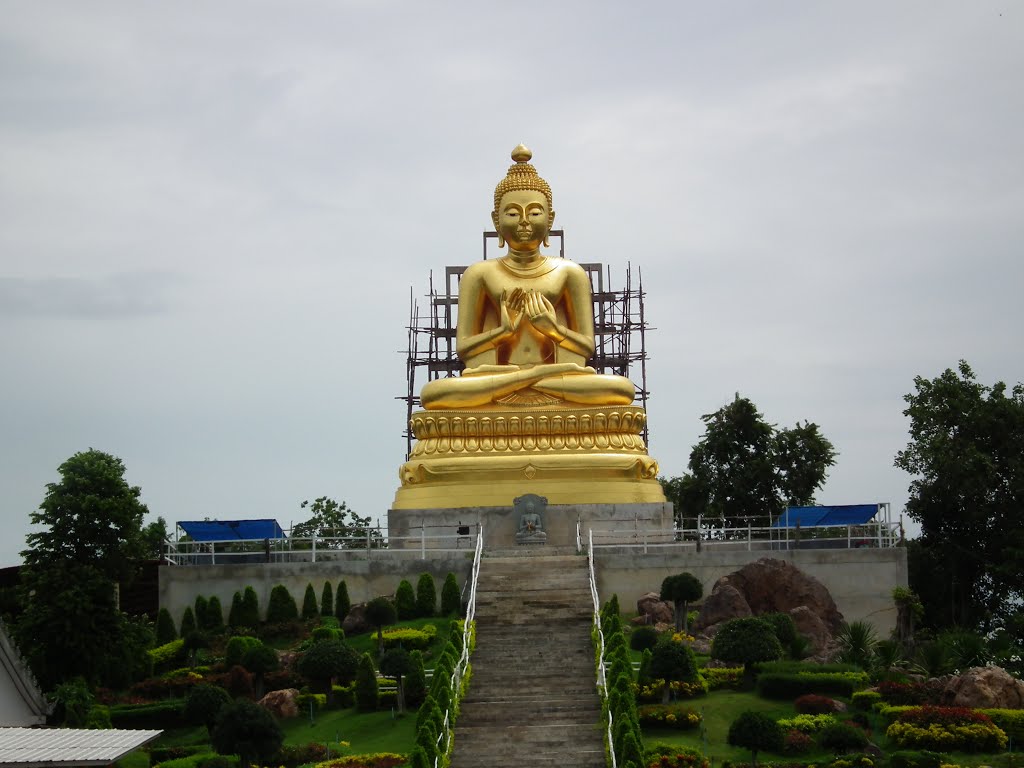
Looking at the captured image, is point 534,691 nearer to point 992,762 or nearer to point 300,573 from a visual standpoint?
point 992,762

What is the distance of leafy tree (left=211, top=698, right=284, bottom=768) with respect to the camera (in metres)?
19.7

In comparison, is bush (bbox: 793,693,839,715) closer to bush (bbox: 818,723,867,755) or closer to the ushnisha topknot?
bush (bbox: 818,723,867,755)

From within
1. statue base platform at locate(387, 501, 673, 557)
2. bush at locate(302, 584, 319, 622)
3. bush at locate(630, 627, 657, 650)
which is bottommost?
bush at locate(630, 627, 657, 650)

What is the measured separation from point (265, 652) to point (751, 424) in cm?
1931

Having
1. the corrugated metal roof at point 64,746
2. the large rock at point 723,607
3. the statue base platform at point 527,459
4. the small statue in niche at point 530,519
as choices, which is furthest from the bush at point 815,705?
the statue base platform at point 527,459

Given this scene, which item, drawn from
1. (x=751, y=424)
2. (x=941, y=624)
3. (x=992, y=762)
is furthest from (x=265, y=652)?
(x=751, y=424)

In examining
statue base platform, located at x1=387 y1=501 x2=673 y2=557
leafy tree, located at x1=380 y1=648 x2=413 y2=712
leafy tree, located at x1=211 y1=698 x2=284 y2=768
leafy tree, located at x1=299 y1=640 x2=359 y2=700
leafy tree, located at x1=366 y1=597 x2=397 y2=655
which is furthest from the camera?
statue base platform, located at x1=387 y1=501 x2=673 y2=557

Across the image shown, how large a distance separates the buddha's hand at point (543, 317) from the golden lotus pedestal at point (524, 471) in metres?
2.02

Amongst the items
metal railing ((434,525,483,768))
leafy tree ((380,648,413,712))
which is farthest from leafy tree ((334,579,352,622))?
leafy tree ((380,648,413,712))

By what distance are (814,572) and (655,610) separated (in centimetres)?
311

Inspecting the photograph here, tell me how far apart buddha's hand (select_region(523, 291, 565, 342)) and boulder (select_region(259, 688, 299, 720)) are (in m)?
12.3

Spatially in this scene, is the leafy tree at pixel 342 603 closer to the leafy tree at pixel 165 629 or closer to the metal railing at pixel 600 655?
the leafy tree at pixel 165 629

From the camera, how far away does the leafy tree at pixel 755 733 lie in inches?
781

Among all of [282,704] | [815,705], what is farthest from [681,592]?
[282,704]
